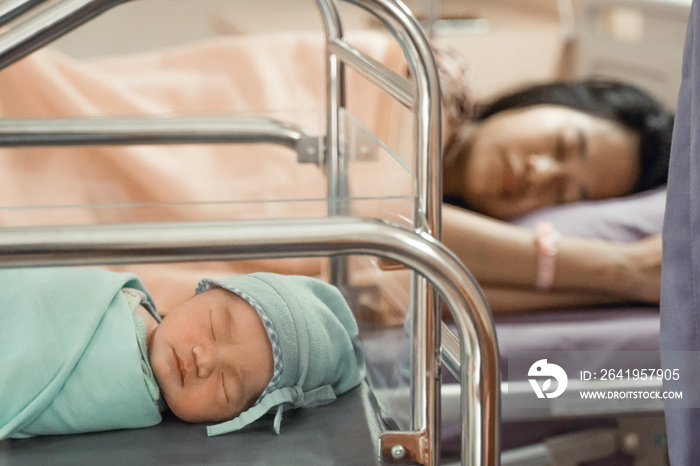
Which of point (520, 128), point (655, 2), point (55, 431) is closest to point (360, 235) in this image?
point (55, 431)

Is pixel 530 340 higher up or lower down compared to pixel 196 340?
lower down

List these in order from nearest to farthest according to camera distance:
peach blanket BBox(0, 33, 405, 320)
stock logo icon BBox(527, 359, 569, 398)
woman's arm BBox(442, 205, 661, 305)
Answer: peach blanket BBox(0, 33, 405, 320), stock logo icon BBox(527, 359, 569, 398), woman's arm BBox(442, 205, 661, 305)

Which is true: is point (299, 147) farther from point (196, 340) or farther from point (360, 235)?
point (360, 235)

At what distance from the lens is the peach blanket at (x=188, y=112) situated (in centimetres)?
84

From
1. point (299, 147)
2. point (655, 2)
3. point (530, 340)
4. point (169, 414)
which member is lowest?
point (530, 340)

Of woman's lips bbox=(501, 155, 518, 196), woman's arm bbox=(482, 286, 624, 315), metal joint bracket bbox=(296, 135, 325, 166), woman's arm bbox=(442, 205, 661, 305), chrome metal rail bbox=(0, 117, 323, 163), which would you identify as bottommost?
woman's arm bbox=(482, 286, 624, 315)

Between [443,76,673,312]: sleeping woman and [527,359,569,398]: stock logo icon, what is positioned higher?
[443,76,673,312]: sleeping woman

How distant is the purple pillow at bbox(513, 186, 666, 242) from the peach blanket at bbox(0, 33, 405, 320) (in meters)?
0.39

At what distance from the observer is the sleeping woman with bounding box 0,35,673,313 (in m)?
1.15

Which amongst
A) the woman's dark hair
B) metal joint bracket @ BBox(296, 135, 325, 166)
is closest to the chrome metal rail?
metal joint bracket @ BBox(296, 135, 325, 166)

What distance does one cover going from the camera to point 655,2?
155 cm

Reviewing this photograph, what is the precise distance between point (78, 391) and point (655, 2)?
152cm

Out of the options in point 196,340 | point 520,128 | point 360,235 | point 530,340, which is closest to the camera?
point 360,235

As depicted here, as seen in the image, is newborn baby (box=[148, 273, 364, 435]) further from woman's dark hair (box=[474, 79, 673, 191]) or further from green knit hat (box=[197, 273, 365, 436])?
woman's dark hair (box=[474, 79, 673, 191])
